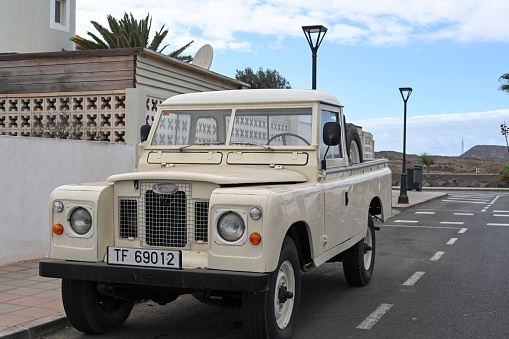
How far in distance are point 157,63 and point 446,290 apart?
23.7ft

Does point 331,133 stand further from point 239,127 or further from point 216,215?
point 216,215

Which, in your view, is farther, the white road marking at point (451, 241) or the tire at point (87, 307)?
the white road marking at point (451, 241)

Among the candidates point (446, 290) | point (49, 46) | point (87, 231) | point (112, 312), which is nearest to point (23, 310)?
point (112, 312)

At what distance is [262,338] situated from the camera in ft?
16.1

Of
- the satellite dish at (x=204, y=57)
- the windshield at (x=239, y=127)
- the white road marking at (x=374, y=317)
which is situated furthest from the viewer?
the satellite dish at (x=204, y=57)

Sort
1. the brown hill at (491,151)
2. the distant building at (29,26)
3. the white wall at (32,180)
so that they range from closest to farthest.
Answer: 1. the white wall at (32,180)
2. the distant building at (29,26)
3. the brown hill at (491,151)

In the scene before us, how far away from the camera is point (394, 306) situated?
688cm

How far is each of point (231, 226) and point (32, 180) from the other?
5363 millimetres

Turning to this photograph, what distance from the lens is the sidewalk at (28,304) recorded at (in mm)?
5555

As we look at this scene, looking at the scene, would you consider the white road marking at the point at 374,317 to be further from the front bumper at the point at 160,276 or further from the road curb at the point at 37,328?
the road curb at the point at 37,328

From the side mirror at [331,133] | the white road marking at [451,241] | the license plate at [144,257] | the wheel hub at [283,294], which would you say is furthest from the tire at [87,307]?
the white road marking at [451,241]

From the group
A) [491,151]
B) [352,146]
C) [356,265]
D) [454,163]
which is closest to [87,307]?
[356,265]

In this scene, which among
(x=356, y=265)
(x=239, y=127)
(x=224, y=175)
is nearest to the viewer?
(x=224, y=175)

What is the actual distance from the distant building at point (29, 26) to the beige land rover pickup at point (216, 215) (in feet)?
50.7
